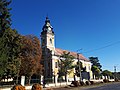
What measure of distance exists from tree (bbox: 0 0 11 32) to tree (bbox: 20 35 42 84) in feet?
35.4

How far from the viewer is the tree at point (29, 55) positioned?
42625mm

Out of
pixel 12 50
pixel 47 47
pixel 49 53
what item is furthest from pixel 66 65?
pixel 12 50

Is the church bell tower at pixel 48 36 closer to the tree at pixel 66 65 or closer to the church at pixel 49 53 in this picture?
the church at pixel 49 53

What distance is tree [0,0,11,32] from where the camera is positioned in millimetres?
31369

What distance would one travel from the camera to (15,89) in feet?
78.6

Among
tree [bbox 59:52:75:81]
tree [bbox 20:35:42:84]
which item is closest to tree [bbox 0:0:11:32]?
tree [bbox 20:35:42:84]

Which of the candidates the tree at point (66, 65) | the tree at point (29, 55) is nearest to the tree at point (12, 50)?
the tree at point (29, 55)

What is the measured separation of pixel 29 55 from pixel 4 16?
13.5 metres

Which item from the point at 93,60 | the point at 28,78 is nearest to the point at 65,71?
the point at 28,78

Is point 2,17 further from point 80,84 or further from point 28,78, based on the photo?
point 80,84

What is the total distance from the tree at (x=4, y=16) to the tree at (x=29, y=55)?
1079 cm

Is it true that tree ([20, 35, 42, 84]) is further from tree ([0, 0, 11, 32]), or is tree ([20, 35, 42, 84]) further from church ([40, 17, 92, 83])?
church ([40, 17, 92, 83])

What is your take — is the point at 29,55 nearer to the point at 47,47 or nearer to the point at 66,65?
the point at 66,65

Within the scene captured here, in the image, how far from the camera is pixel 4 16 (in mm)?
31922
